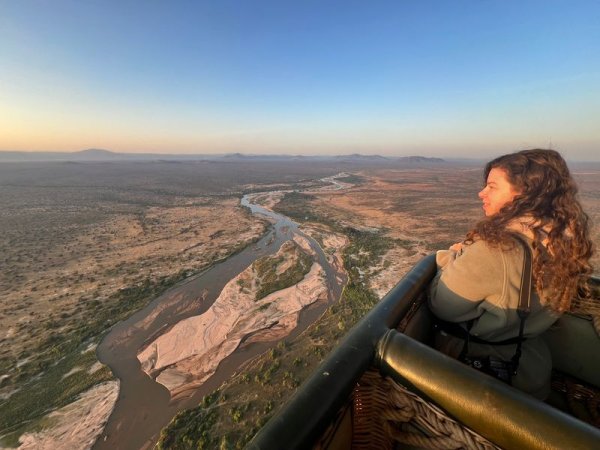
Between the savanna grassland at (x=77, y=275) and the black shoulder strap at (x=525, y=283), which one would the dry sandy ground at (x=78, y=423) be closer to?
Answer: the savanna grassland at (x=77, y=275)

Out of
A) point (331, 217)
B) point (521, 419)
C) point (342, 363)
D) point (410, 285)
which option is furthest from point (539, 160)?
point (331, 217)

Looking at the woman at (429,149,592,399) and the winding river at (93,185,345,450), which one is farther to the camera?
the winding river at (93,185,345,450)

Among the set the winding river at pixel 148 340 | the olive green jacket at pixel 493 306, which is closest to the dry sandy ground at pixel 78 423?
the winding river at pixel 148 340

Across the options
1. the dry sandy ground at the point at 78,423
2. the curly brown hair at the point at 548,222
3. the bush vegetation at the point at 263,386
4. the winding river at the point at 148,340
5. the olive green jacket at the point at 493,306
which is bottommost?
the dry sandy ground at the point at 78,423

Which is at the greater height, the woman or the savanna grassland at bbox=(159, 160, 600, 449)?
the woman

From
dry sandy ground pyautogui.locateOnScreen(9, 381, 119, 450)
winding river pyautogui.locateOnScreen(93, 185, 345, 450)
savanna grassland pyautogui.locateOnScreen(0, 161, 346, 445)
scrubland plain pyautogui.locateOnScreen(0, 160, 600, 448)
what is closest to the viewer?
dry sandy ground pyautogui.locateOnScreen(9, 381, 119, 450)

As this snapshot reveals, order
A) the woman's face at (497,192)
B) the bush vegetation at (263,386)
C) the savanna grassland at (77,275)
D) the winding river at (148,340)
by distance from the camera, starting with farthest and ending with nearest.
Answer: the savanna grassland at (77,275) → the winding river at (148,340) → the bush vegetation at (263,386) → the woman's face at (497,192)

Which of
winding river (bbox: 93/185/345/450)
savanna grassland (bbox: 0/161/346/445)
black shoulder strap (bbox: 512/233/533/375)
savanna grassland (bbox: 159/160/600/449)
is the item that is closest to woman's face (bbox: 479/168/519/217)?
black shoulder strap (bbox: 512/233/533/375)

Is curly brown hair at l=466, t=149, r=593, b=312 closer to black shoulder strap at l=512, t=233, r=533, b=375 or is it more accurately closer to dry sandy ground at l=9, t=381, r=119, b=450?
black shoulder strap at l=512, t=233, r=533, b=375

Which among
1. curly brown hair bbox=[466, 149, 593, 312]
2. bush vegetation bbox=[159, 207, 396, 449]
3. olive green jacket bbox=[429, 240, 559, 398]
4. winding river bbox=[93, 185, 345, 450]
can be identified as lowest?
winding river bbox=[93, 185, 345, 450]
